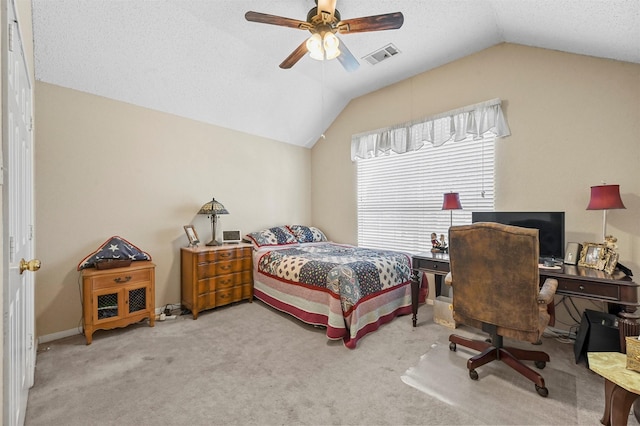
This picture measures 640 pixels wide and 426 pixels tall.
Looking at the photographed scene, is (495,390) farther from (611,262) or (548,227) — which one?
(548,227)

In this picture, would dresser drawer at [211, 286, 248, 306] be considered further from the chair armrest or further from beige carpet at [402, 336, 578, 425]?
the chair armrest

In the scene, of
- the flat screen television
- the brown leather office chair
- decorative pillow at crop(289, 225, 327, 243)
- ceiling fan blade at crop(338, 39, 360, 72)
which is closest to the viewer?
the brown leather office chair

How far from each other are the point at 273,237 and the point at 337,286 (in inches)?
73.9

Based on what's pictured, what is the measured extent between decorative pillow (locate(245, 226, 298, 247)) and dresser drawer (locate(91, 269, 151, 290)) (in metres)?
1.44

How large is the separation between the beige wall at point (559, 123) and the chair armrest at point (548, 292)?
1.04 metres

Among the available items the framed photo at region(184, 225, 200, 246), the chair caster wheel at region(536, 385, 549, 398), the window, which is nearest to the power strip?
the framed photo at region(184, 225, 200, 246)

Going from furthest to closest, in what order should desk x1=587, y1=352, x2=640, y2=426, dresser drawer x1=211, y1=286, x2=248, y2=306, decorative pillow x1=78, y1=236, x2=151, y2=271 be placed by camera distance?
dresser drawer x1=211, y1=286, x2=248, y2=306 < decorative pillow x1=78, y1=236, x2=151, y2=271 < desk x1=587, y1=352, x2=640, y2=426

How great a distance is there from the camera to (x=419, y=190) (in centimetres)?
385

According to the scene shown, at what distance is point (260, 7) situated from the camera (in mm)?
2531

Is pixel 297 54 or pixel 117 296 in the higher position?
pixel 297 54

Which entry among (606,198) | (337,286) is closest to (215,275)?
(337,286)

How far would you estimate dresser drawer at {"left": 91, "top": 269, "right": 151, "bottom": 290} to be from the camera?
8.59 feet

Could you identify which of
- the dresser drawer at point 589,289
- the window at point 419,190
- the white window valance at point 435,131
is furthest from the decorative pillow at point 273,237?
the dresser drawer at point 589,289

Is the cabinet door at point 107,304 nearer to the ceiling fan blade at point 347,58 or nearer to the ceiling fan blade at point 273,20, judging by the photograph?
the ceiling fan blade at point 273,20
